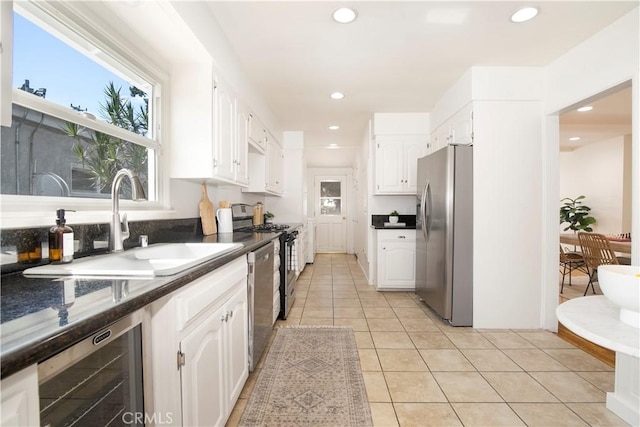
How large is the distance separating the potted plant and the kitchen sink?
270 inches

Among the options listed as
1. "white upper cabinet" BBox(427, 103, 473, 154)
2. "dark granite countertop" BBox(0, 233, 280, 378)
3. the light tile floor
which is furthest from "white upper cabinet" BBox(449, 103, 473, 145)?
"dark granite countertop" BBox(0, 233, 280, 378)

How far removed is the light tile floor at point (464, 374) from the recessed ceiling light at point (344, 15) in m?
2.47

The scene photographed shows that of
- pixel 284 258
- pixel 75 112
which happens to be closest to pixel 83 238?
pixel 75 112

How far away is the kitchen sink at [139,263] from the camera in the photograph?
991 millimetres

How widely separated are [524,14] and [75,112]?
2801mm

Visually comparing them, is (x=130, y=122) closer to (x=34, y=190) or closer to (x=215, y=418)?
(x=34, y=190)

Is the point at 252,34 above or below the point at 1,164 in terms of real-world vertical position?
above

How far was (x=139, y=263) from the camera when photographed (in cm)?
133

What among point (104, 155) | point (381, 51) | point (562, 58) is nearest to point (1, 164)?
point (104, 155)

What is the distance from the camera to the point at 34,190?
1.21 m

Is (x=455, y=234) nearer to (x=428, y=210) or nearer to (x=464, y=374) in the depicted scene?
(x=428, y=210)

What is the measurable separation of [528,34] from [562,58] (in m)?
0.59

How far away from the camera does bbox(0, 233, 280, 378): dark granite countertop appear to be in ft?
1.64

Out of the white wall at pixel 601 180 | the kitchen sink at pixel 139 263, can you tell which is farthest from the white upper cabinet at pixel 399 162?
the white wall at pixel 601 180
